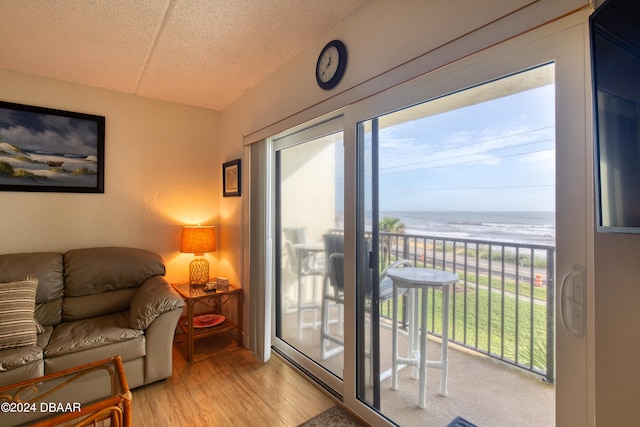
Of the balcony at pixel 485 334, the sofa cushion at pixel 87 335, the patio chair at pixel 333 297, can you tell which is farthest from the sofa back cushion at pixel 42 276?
the balcony at pixel 485 334

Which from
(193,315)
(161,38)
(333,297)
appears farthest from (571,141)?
(193,315)

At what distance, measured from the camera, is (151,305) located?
2176 mm

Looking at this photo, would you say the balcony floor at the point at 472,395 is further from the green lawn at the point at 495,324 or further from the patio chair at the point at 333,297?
the patio chair at the point at 333,297

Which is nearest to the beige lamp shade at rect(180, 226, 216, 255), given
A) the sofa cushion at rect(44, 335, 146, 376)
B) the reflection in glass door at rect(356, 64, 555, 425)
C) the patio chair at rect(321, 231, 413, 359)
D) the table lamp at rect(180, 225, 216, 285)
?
the table lamp at rect(180, 225, 216, 285)

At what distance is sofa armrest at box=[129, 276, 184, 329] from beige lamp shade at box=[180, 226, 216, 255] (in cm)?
60

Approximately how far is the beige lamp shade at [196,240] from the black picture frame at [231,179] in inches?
18.4

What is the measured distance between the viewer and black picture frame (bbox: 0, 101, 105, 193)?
7.96 ft

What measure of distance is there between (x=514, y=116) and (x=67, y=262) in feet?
10.8

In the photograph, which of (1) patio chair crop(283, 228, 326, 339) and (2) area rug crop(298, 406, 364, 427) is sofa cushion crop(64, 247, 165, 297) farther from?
(2) area rug crop(298, 406, 364, 427)

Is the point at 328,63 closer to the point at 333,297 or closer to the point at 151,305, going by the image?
the point at 333,297

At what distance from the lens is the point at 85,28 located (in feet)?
6.12

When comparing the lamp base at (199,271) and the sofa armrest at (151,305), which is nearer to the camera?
the sofa armrest at (151,305)

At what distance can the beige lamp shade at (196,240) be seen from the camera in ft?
9.63

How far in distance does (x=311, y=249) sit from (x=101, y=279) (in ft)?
5.96
